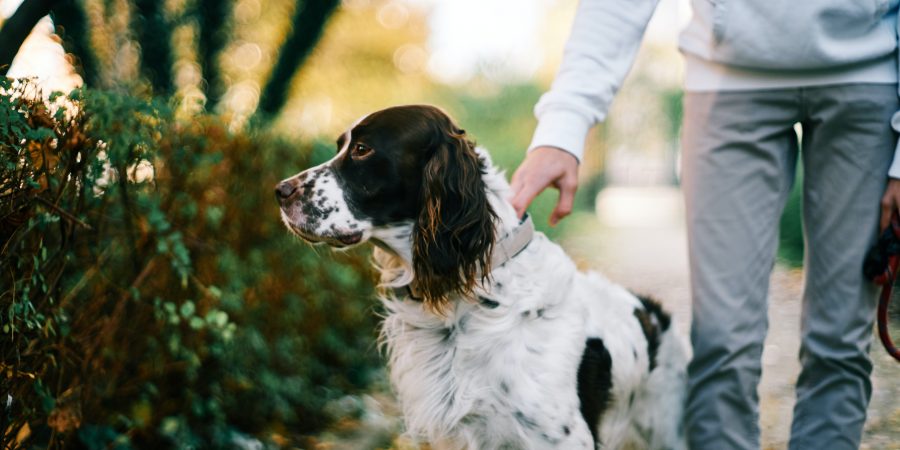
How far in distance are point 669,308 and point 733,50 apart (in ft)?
3.84

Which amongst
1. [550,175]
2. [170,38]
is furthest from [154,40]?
[550,175]

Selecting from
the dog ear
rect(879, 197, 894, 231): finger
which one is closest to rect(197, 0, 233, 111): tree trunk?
the dog ear

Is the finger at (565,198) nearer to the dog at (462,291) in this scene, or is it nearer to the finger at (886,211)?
the dog at (462,291)

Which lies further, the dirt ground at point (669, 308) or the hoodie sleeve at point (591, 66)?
the dirt ground at point (669, 308)

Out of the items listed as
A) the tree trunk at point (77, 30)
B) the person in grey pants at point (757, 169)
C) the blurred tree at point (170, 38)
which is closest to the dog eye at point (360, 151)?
the person in grey pants at point (757, 169)

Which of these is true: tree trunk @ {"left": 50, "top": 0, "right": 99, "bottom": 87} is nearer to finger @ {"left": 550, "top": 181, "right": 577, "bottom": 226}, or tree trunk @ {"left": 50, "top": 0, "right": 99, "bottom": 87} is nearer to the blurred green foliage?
finger @ {"left": 550, "top": 181, "right": 577, "bottom": 226}

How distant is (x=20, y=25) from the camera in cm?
216

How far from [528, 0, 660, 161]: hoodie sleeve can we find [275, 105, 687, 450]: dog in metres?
0.28

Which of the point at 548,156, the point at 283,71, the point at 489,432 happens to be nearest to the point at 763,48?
the point at 548,156

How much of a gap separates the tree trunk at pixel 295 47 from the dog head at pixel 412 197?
4.95 metres

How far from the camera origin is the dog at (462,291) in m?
2.29

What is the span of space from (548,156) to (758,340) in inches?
31.3

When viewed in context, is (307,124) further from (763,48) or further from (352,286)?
(763,48)

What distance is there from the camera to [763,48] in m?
2.16
